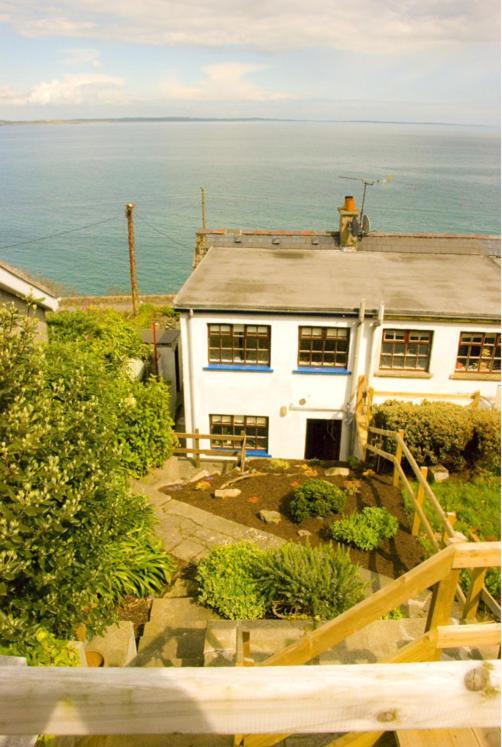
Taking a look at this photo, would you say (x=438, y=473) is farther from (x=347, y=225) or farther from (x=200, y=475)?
(x=347, y=225)

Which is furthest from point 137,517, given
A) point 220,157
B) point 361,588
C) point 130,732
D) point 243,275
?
point 220,157

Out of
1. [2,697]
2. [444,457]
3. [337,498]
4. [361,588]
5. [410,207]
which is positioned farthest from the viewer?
[410,207]

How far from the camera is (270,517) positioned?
42.3 feet

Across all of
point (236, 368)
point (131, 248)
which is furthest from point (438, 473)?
point (131, 248)

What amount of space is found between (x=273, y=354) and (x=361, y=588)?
34.3 feet

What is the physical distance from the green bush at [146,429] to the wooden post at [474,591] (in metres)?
9.83

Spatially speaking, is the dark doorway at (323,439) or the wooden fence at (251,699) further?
the dark doorway at (323,439)

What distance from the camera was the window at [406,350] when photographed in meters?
18.0

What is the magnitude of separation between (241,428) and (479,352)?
919 centimetres

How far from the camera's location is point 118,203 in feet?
340

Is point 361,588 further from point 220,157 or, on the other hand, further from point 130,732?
point 220,157

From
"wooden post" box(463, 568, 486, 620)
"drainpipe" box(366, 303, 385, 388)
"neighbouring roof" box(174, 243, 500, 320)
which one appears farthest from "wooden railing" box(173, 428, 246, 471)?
"wooden post" box(463, 568, 486, 620)

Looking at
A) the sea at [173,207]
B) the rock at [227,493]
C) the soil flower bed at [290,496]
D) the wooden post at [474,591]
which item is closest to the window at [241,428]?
the soil flower bed at [290,496]

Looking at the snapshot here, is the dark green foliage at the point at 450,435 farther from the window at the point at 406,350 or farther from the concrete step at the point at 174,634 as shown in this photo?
the concrete step at the point at 174,634
